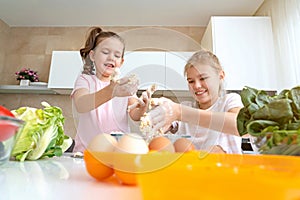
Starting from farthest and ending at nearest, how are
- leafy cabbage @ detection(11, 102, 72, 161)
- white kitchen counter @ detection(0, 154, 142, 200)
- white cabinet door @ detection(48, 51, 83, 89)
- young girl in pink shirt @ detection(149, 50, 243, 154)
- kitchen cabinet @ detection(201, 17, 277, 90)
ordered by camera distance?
white cabinet door @ detection(48, 51, 83, 89)
kitchen cabinet @ detection(201, 17, 277, 90)
leafy cabbage @ detection(11, 102, 72, 161)
young girl in pink shirt @ detection(149, 50, 243, 154)
white kitchen counter @ detection(0, 154, 142, 200)

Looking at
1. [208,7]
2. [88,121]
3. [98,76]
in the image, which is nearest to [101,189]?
[88,121]

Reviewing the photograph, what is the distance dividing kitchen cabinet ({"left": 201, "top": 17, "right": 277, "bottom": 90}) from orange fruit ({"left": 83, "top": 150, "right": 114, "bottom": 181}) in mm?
1693

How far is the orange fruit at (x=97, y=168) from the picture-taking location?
39 centimetres

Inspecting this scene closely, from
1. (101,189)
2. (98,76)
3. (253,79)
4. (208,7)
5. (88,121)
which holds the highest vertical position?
(208,7)

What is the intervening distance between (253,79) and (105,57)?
5.74 ft

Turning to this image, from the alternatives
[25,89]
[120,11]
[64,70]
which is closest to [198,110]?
[64,70]

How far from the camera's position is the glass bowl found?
0.38 metres

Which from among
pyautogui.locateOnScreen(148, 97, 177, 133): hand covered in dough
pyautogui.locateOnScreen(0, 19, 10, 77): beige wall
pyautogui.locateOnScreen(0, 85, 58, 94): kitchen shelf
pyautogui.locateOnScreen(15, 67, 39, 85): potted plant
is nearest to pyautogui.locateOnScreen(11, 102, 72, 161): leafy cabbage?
pyautogui.locateOnScreen(148, 97, 177, 133): hand covered in dough

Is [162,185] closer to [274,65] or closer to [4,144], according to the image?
[4,144]

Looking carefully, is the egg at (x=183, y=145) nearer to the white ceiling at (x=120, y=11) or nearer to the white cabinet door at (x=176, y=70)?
the white cabinet door at (x=176, y=70)

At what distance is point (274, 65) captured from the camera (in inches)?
77.5

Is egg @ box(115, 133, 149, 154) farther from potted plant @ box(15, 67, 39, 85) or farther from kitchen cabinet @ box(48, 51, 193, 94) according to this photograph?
potted plant @ box(15, 67, 39, 85)

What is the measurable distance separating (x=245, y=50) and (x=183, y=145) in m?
1.93

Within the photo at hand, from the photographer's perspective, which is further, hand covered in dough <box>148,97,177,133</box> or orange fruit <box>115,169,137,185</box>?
hand covered in dough <box>148,97,177,133</box>
